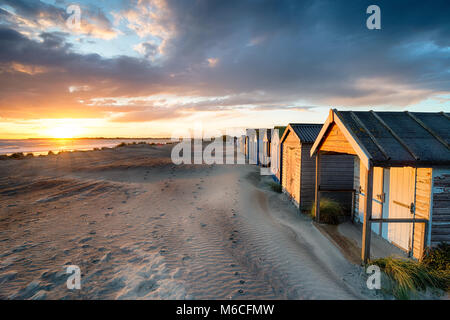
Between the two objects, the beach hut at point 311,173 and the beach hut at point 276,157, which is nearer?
the beach hut at point 311,173

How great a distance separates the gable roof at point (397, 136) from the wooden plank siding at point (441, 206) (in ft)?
1.70

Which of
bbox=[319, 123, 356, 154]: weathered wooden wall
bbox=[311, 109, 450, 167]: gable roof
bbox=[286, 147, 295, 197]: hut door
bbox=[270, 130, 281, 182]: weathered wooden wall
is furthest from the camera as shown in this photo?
bbox=[270, 130, 281, 182]: weathered wooden wall

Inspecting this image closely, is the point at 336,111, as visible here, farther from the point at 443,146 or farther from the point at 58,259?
the point at 58,259

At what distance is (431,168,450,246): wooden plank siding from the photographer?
5.36 metres

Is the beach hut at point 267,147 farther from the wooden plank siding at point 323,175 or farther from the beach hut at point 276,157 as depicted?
the wooden plank siding at point 323,175

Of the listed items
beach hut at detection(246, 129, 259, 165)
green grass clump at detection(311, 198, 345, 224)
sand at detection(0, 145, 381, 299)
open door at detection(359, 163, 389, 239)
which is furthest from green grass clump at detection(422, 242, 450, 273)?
beach hut at detection(246, 129, 259, 165)

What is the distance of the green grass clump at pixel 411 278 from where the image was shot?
15.1ft

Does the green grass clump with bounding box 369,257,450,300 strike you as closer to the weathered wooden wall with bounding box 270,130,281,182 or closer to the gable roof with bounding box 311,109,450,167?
the gable roof with bounding box 311,109,450,167

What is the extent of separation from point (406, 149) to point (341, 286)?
11.8ft

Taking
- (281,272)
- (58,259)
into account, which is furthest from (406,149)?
(58,259)

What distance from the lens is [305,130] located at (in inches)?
454

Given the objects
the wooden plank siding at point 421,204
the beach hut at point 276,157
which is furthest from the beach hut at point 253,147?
the wooden plank siding at point 421,204

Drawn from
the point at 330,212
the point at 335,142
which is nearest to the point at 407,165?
the point at 335,142
